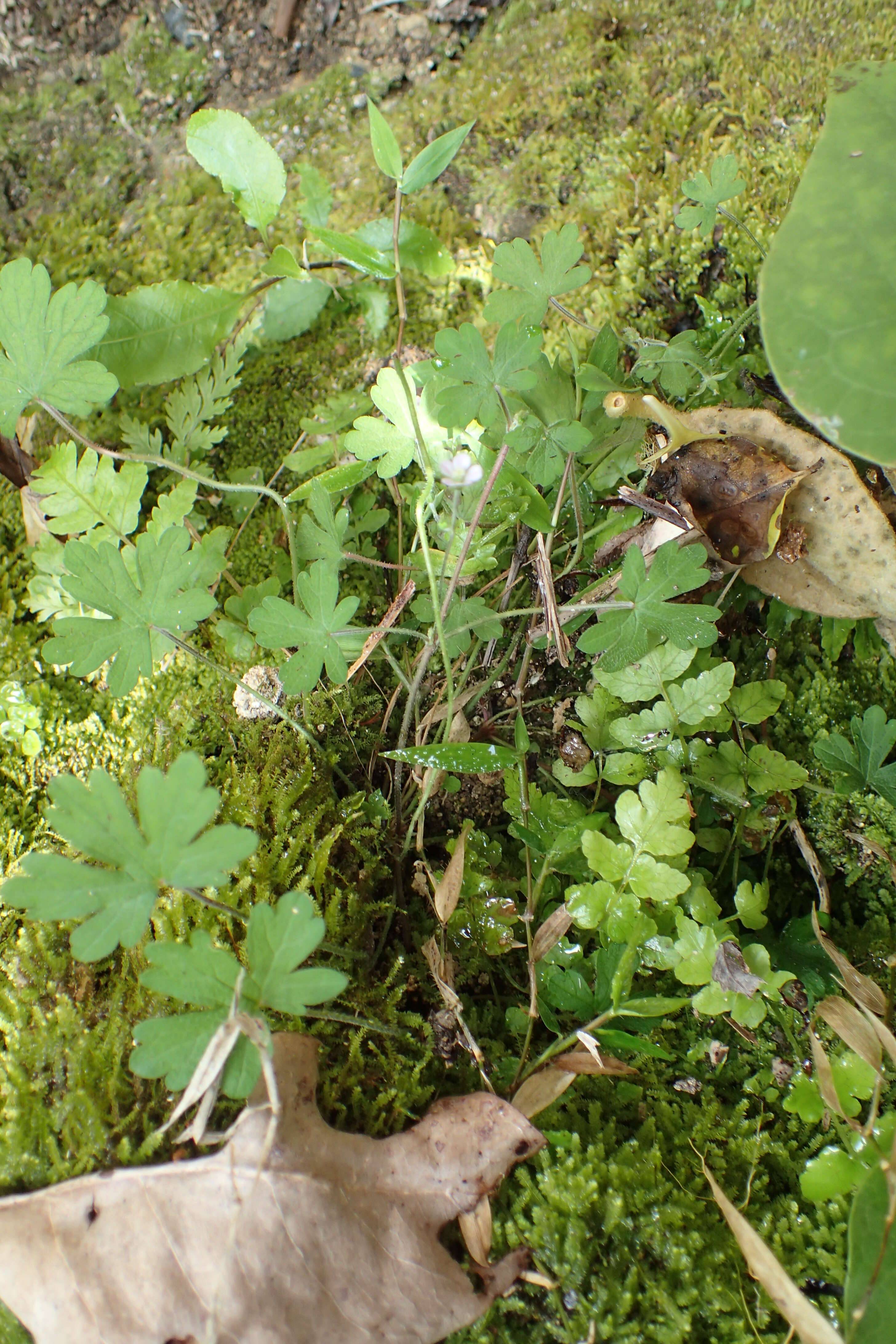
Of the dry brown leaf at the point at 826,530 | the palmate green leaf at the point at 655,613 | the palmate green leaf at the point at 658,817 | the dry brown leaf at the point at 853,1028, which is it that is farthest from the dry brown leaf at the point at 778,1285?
the dry brown leaf at the point at 826,530

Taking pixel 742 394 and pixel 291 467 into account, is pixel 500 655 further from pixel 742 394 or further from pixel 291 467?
pixel 742 394

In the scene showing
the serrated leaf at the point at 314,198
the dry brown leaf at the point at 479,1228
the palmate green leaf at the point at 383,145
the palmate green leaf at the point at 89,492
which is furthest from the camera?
the serrated leaf at the point at 314,198

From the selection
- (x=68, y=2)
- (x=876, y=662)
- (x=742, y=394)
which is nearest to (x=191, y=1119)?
(x=876, y=662)

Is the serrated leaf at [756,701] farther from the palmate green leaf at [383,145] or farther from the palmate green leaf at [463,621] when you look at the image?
the palmate green leaf at [383,145]

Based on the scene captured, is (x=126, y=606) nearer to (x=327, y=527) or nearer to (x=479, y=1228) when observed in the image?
(x=327, y=527)

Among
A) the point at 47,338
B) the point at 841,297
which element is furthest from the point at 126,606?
the point at 841,297

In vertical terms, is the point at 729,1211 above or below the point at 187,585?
below
